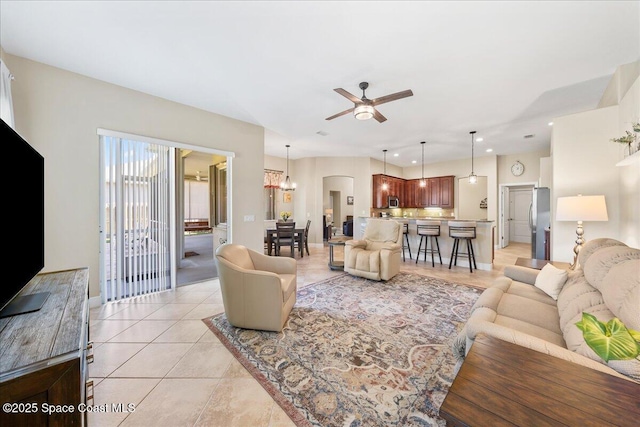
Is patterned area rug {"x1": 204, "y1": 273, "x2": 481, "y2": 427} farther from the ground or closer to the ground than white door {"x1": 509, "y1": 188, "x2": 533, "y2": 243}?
closer to the ground

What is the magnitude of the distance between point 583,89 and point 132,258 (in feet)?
21.6

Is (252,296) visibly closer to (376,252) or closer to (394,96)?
(376,252)

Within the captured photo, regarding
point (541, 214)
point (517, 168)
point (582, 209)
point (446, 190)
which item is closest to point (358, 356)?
point (582, 209)

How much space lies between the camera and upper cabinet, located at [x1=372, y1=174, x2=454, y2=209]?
7.71 metres

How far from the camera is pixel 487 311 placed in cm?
171

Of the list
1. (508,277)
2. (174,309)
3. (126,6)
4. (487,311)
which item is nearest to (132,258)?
(174,309)

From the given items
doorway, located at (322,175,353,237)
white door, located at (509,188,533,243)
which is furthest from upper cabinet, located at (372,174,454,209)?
doorway, located at (322,175,353,237)

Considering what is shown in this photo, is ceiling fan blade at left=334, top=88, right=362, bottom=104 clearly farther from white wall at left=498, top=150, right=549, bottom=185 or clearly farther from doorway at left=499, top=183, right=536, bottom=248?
doorway at left=499, top=183, right=536, bottom=248

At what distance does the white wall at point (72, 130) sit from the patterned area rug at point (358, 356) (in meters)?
1.99

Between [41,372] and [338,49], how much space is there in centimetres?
293

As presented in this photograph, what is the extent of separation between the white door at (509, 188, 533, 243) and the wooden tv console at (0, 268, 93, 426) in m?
11.0

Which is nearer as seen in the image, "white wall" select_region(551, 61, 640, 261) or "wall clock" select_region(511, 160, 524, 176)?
"white wall" select_region(551, 61, 640, 261)

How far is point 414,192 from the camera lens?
8.81m

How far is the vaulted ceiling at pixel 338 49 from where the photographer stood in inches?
76.8
